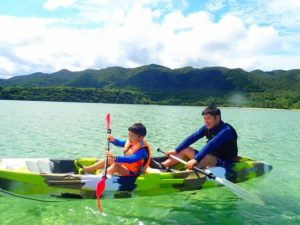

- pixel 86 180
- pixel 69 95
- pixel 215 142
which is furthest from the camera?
pixel 69 95

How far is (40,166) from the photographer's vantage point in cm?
961

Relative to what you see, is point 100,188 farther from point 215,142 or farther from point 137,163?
point 215,142

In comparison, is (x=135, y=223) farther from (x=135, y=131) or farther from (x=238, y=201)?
(x=238, y=201)

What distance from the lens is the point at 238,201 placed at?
9.90m

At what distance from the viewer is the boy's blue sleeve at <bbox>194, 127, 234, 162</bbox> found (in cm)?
927

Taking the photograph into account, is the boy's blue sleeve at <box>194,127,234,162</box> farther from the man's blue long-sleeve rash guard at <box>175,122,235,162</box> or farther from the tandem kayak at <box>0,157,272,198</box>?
the tandem kayak at <box>0,157,272,198</box>

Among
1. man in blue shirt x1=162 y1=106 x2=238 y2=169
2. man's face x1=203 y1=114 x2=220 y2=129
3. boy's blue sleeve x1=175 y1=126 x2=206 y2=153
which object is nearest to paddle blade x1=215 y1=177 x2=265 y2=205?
man in blue shirt x1=162 y1=106 x2=238 y2=169

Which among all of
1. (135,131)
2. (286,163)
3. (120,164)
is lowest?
(286,163)

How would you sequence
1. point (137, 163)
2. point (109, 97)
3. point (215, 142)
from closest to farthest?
point (137, 163)
point (215, 142)
point (109, 97)

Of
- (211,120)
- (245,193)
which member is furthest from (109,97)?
(245,193)

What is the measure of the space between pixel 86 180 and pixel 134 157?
124cm

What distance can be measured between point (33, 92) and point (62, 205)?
16150 cm

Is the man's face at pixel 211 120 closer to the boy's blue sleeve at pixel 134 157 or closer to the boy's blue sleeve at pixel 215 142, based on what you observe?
the boy's blue sleeve at pixel 215 142

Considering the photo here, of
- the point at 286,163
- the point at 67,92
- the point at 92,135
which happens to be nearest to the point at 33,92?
the point at 67,92
